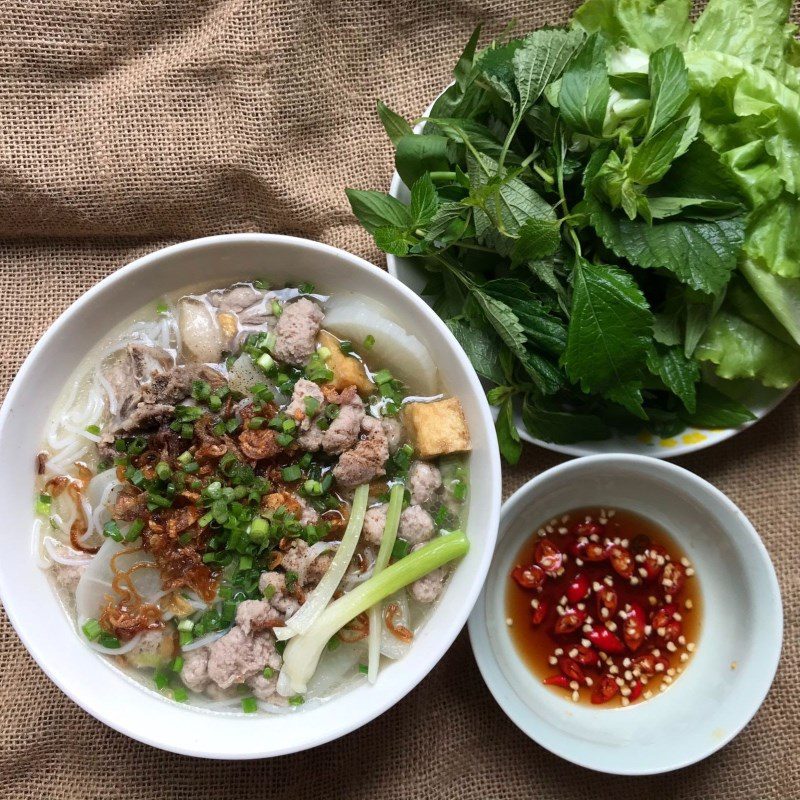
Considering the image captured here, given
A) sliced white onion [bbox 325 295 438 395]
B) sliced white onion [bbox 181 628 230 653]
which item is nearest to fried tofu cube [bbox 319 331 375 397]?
sliced white onion [bbox 325 295 438 395]

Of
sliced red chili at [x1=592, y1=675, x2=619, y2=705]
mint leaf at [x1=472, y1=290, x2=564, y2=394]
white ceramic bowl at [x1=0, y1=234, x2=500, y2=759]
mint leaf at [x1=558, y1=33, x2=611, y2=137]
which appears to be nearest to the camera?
white ceramic bowl at [x1=0, y1=234, x2=500, y2=759]

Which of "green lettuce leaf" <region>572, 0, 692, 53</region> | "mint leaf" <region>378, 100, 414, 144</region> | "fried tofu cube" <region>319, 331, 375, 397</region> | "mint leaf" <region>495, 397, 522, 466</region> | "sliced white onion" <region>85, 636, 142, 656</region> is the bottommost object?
"sliced white onion" <region>85, 636, 142, 656</region>

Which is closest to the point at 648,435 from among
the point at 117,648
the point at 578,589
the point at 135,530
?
the point at 578,589

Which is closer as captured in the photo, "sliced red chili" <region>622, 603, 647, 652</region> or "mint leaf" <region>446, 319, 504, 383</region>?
"mint leaf" <region>446, 319, 504, 383</region>

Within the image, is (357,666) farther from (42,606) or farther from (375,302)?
(375,302)

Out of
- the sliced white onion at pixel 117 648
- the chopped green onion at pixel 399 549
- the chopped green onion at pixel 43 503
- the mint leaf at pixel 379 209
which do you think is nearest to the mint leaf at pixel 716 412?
the chopped green onion at pixel 399 549

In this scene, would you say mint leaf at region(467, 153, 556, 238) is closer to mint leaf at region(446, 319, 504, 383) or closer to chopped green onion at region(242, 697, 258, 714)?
mint leaf at region(446, 319, 504, 383)

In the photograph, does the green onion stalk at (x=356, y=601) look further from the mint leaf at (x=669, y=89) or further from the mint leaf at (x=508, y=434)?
the mint leaf at (x=669, y=89)
